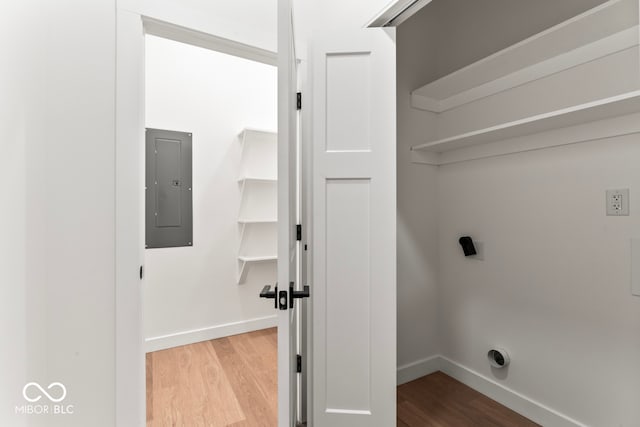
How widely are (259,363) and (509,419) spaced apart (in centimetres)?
167

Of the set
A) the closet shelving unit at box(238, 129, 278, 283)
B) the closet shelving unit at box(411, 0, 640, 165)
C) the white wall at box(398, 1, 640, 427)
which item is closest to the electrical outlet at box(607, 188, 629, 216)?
the white wall at box(398, 1, 640, 427)

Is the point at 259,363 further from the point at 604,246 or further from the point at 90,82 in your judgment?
the point at 604,246

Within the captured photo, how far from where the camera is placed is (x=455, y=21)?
204 centimetres

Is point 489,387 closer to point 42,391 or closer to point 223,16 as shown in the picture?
point 42,391

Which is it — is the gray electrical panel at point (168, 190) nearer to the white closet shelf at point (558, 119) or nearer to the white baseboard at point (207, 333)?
the white baseboard at point (207, 333)

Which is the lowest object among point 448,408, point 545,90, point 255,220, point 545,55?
point 448,408

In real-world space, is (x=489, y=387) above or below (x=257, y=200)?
below

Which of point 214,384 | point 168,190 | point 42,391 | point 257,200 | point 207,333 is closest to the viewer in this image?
point 42,391

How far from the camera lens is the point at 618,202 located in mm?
1293

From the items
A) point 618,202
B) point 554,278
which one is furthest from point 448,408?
point 618,202

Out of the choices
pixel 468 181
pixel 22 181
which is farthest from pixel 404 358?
pixel 22 181

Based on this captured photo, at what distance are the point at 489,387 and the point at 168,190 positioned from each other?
2.81 metres

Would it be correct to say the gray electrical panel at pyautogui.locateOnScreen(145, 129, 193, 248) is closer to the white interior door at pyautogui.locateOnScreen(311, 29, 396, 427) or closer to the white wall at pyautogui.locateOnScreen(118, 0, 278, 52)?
the white wall at pyautogui.locateOnScreen(118, 0, 278, 52)

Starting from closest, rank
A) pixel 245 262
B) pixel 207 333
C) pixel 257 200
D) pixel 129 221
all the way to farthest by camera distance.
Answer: pixel 129 221, pixel 207 333, pixel 245 262, pixel 257 200
